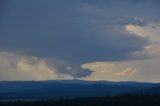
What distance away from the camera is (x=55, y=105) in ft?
411

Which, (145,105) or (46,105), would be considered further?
(46,105)

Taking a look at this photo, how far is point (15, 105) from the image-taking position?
13062 centimetres

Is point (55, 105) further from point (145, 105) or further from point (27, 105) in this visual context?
point (145, 105)

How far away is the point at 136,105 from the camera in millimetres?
118250

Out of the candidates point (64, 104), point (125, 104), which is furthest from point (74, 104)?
point (125, 104)

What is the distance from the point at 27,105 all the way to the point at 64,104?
7422 mm

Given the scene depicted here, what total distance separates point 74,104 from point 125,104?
39.0 ft

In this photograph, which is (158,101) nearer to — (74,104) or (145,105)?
(145,105)

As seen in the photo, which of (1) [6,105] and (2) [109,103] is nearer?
(2) [109,103]

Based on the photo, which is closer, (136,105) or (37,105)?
(136,105)

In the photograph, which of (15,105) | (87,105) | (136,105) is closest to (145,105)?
(136,105)

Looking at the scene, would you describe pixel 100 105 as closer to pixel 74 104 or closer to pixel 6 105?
pixel 74 104

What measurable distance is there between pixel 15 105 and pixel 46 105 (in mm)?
7054

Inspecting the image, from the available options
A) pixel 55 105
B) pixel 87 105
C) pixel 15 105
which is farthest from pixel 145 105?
pixel 15 105
